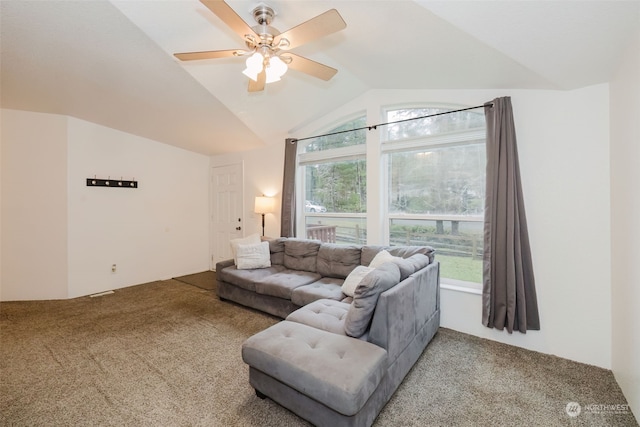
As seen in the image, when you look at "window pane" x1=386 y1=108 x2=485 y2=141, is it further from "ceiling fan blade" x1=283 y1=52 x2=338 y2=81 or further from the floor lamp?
the floor lamp

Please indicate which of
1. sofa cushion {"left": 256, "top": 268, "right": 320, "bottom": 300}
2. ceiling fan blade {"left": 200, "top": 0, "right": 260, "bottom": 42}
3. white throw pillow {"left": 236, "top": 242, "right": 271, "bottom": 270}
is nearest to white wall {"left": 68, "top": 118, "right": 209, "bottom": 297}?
white throw pillow {"left": 236, "top": 242, "right": 271, "bottom": 270}

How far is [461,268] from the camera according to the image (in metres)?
3.04

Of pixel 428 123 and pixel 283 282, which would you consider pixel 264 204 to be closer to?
pixel 283 282

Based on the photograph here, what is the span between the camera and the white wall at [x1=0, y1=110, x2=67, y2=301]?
3607mm

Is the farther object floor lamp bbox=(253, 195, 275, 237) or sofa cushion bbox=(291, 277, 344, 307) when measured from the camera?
floor lamp bbox=(253, 195, 275, 237)

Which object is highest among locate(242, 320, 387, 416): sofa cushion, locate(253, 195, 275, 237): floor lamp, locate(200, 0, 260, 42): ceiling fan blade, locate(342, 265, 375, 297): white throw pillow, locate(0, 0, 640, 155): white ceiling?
locate(0, 0, 640, 155): white ceiling

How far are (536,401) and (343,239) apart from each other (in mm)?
2595

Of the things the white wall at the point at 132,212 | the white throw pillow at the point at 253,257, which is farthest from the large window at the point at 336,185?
the white wall at the point at 132,212

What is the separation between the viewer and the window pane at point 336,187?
3787mm

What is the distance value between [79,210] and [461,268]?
5157 mm

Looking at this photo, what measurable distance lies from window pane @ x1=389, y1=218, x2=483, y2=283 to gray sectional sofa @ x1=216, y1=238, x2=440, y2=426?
1.52ft

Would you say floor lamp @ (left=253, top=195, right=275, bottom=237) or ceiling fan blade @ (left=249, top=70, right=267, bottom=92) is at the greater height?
ceiling fan blade @ (left=249, top=70, right=267, bottom=92)

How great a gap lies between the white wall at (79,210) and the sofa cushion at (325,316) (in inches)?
143

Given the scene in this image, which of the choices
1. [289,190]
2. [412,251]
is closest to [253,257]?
[289,190]
